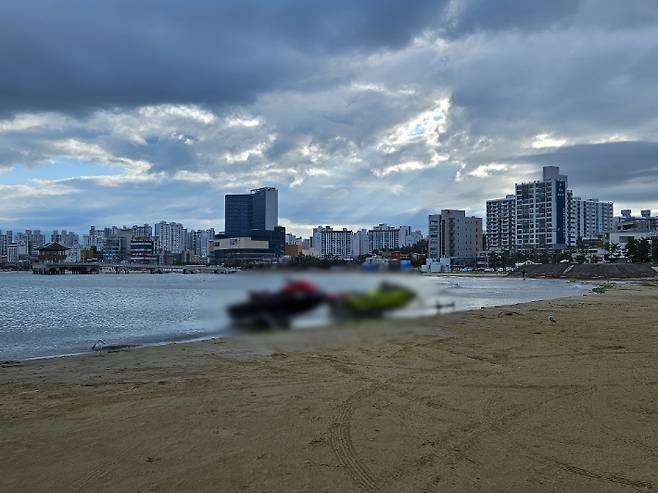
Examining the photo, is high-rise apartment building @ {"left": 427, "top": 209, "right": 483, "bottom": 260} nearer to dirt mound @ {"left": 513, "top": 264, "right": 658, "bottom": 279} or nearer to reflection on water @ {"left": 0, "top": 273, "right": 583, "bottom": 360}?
dirt mound @ {"left": 513, "top": 264, "right": 658, "bottom": 279}

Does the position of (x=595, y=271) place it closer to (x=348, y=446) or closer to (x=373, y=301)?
(x=348, y=446)

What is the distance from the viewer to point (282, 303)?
18.8 ft

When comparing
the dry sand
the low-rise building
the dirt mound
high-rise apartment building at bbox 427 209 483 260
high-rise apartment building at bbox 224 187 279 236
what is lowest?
the dirt mound

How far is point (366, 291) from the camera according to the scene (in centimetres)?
613

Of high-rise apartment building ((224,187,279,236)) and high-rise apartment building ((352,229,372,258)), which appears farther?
high-rise apartment building ((224,187,279,236))

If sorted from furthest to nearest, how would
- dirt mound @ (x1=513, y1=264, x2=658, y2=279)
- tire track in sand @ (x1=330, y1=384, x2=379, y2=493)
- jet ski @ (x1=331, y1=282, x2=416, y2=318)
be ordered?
dirt mound @ (x1=513, y1=264, x2=658, y2=279)
tire track in sand @ (x1=330, y1=384, x2=379, y2=493)
jet ski @ (x1=331, y1=282, x2=416, y2=318)

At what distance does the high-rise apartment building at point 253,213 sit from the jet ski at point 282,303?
5765 millimetres

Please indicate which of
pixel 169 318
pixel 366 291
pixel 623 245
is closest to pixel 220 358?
pixel 366 291

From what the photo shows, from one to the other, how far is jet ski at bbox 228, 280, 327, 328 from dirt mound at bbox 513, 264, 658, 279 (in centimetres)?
14754

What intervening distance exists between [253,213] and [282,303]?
7.29 meters

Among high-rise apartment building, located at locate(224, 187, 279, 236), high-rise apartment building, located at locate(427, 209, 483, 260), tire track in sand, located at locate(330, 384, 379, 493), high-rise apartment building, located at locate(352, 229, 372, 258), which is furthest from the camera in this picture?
high-rise apartment building, located at locate(427, 209, 483, 260)

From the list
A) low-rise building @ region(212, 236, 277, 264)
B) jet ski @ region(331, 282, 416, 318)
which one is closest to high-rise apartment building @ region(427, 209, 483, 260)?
low-rise building @ region(212, 236, 277, 264)

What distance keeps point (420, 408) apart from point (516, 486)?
12.6 feet

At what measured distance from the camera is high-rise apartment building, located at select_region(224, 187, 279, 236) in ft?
39.7
